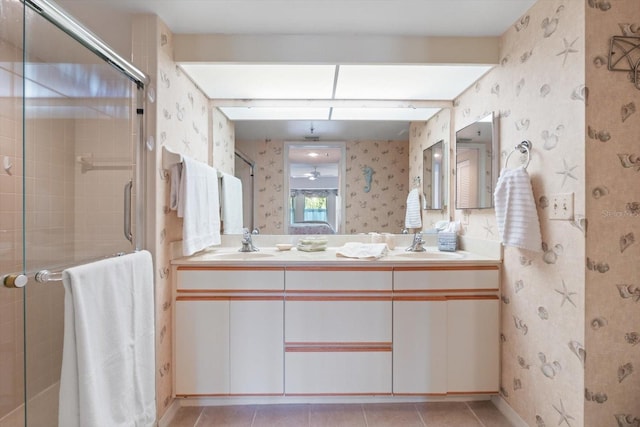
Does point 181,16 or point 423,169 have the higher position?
point 181,16

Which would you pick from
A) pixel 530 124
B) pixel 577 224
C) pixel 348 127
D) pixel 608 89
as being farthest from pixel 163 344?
pixel 608 89

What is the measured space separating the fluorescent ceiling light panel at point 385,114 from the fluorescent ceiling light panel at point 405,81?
0.09m

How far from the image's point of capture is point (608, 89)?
4.06 ft

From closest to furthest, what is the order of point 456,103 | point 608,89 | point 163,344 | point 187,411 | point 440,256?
point 608,89 < point 163,344 < point 187,411 < point 440,256 < point 456,103

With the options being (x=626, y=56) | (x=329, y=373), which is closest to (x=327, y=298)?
(x=329, y=373)

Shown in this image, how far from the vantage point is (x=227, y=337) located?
173 centimetres

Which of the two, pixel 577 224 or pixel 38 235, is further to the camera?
pixel 38 235

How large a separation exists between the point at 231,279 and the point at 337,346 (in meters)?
0.70

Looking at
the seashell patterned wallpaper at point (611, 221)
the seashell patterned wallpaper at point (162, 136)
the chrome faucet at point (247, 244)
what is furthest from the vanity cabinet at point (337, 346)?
the seashell patterned wallpaper at point (611, 221)

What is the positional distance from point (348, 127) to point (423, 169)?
2.14ft

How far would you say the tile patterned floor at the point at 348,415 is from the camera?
5.47 ft

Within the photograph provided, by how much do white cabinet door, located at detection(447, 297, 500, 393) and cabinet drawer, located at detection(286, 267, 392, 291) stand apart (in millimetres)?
417

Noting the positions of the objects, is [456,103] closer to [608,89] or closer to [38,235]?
[608,89]

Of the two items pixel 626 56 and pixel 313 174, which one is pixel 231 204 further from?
pixel 626 56
